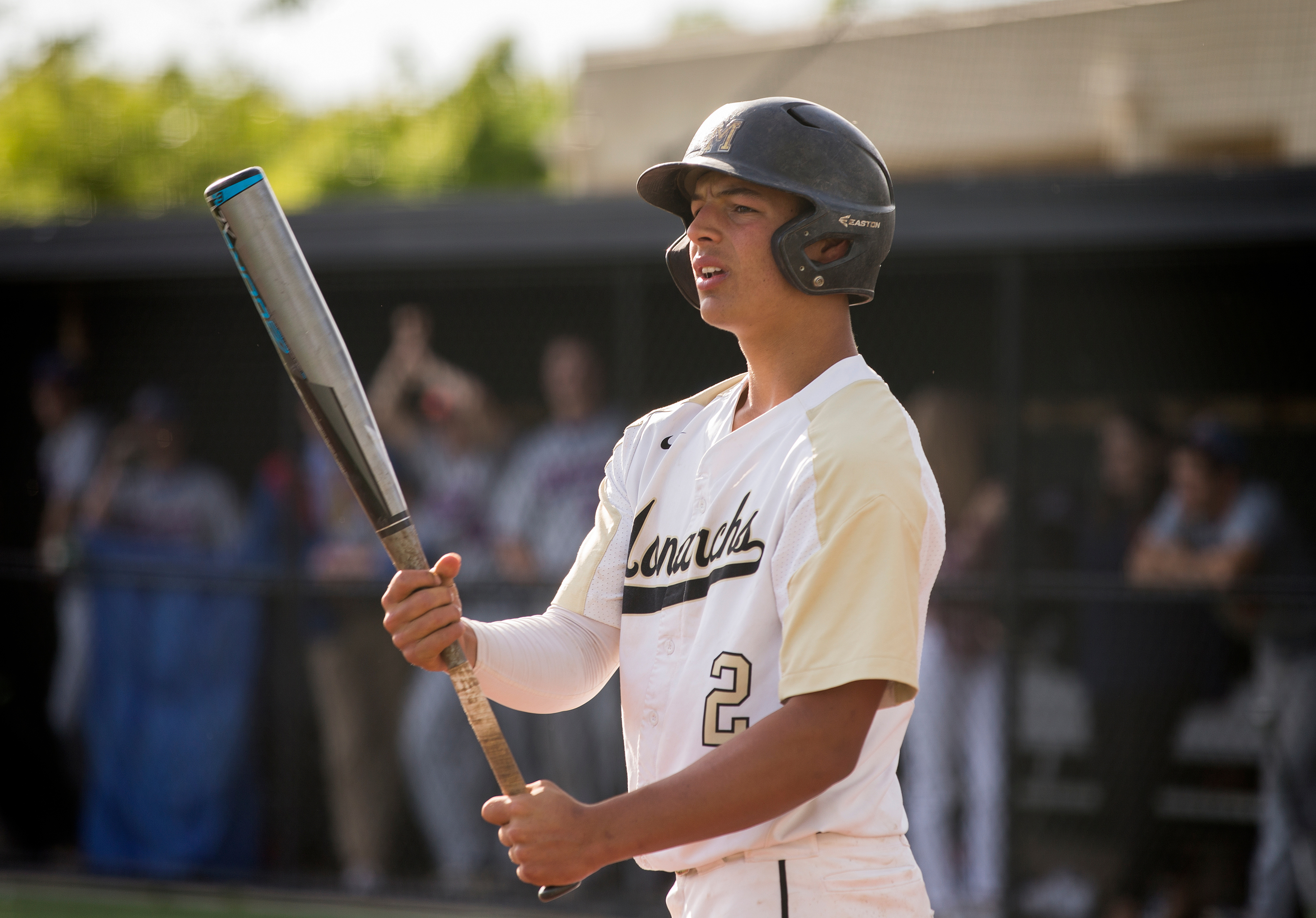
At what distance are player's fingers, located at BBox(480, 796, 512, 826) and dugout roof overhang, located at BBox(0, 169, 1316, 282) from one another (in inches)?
145

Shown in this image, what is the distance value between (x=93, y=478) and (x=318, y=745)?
1645mm

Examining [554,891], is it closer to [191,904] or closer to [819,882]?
[819,882]

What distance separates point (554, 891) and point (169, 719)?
4.36m

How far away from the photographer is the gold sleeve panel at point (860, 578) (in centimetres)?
163

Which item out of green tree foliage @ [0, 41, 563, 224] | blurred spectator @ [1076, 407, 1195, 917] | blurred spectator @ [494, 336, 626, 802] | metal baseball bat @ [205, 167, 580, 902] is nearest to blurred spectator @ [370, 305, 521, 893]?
blurred spectator @ [494, 336, 626, 802]

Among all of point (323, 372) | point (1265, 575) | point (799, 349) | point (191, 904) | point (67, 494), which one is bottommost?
point (191, 904)

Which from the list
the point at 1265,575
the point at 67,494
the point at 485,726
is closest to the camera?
the point at 485,726

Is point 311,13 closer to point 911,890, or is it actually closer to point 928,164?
point 911,890

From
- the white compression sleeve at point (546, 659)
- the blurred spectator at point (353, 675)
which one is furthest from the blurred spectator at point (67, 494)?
the white compression sleeve at point (546, 659)

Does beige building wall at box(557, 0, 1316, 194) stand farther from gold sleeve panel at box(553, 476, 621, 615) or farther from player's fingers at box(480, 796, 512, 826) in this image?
player's fingers at box(480, 796, 512, 826)

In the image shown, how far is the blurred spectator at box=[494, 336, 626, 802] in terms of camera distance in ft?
16.9

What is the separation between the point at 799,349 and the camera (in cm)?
196

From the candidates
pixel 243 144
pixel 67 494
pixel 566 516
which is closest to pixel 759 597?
pixel 566 516

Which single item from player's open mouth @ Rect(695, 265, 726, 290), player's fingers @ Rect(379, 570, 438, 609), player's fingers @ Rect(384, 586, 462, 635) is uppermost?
player's open mouth @ Rect(695, 265, 726, 290)
